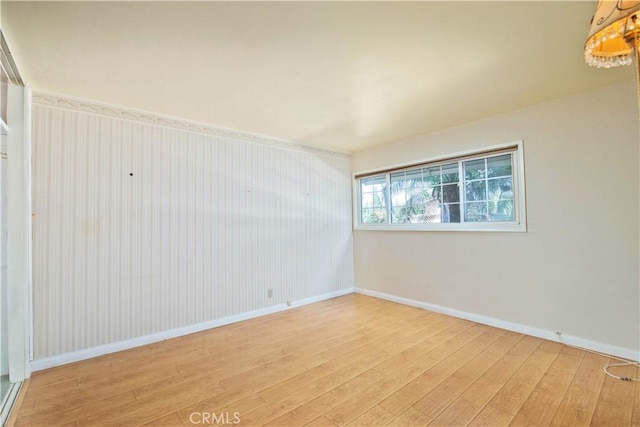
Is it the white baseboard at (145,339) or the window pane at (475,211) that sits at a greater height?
the window pane at (475,211)

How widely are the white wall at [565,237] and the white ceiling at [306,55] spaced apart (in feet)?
0.95

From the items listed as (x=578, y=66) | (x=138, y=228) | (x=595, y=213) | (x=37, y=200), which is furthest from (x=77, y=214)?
(x=595, y=213)

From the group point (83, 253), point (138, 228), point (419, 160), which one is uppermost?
point (419, 160)

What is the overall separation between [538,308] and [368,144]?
9.67 ft

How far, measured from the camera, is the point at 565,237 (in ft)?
8.84

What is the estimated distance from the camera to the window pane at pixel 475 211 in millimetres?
3307

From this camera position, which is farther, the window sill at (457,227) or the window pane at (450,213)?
the window pane at (450,213)

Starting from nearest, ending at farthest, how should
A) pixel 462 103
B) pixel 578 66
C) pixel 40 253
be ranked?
pixel 578 66, pixel 40 253, pixel 462 103

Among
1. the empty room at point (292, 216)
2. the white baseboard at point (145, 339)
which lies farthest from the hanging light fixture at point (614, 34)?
the white baseboard at point (145, 339)

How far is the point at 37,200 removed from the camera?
2.38 meters

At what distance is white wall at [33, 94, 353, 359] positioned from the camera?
2447 mm

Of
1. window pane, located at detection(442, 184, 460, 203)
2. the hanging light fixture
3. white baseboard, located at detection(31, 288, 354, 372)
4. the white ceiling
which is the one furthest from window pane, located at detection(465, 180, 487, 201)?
white baseboard, located at detection(31, 288, 354, 372)

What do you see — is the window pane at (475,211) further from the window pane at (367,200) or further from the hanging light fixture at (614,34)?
the hanging light fixture at (614,34)

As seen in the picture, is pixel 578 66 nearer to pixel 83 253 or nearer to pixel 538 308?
pixel 538 308
